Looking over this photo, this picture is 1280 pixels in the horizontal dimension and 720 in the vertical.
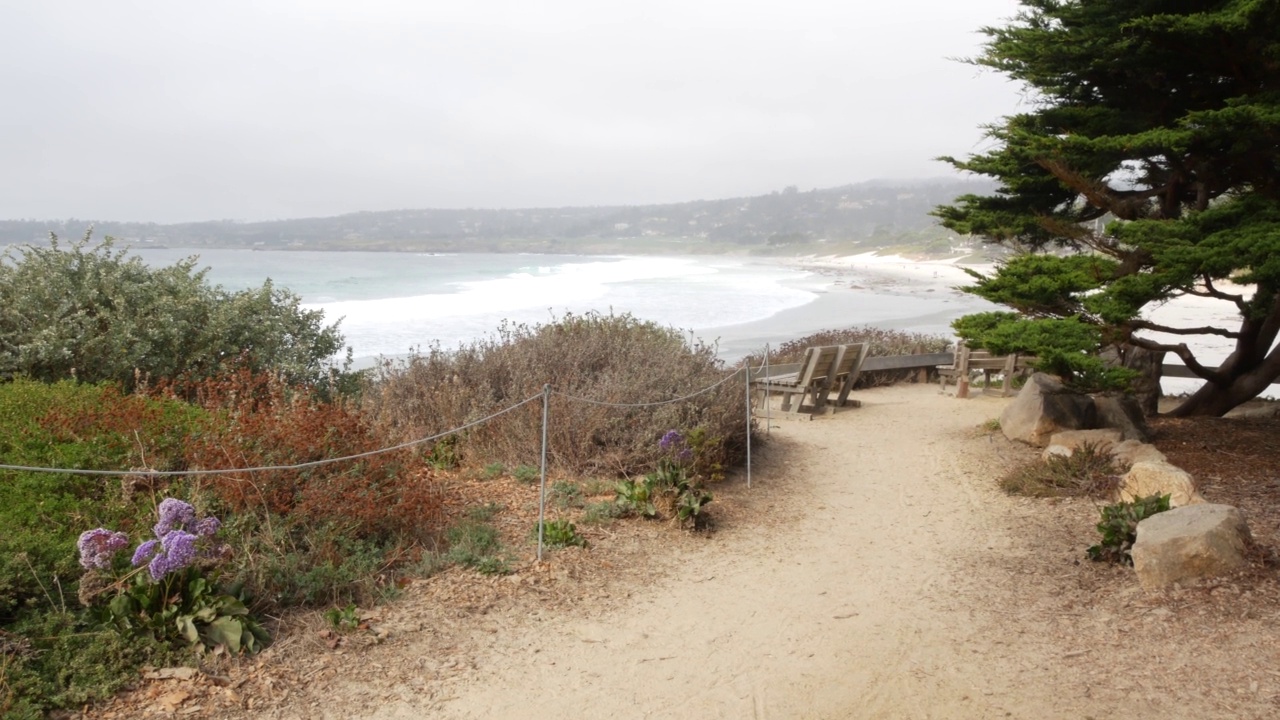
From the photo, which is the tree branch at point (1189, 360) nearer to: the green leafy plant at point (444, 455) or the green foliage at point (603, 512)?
the green foliage at point (603, 512)

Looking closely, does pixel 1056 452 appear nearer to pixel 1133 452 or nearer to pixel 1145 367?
pixel 1133 452

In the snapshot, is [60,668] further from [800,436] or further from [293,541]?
[800,436]

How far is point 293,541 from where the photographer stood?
5258 millimetres

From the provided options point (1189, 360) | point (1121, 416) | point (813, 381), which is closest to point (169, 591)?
point (1121, 416)

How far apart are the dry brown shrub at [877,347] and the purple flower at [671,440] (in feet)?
28.2

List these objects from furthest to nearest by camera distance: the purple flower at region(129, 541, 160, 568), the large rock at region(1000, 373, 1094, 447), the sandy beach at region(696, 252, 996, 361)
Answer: the sandy beach at region(696, 252, 996, 361), the large rock at region(1000, 373, 1094, 447), the purple flower at region(129, 541, 160, 568)

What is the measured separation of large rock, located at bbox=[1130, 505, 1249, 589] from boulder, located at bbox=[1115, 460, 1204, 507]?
909mm

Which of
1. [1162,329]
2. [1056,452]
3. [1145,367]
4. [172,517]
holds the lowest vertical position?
[1056,452]

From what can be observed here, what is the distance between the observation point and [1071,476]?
7.92 meters

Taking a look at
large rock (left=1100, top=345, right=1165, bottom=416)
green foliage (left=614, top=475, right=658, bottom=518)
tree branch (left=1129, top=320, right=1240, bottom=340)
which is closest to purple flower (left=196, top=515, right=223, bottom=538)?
green foliage (left=614, top=475, right=658, bottom=518)

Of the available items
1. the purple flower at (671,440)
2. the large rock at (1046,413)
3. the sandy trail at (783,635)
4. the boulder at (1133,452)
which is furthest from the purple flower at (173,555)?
the large rock at (1046,413)

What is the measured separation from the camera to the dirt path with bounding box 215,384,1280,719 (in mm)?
4133

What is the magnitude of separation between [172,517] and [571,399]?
4.00 meters

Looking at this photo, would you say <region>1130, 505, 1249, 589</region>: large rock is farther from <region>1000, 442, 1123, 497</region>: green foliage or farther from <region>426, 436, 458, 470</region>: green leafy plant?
<region>426, 436, 458, 470</region>: green leafy plant
